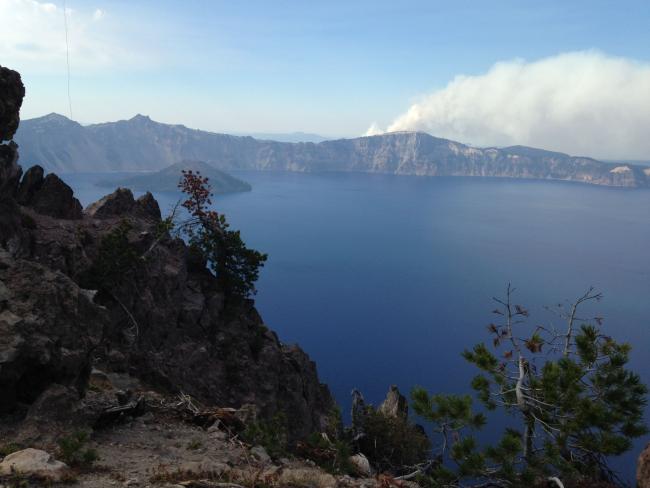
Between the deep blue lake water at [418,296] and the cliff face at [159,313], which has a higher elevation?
the cliff face at [159,313]

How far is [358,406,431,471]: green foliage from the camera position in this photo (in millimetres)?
25375

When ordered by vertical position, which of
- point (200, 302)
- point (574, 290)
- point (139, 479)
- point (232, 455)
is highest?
point (139, 479)

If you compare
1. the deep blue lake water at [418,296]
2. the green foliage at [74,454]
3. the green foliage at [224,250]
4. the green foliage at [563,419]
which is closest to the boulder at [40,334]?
the green foliage at [74,454]

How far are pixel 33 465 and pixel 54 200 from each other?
3575cm

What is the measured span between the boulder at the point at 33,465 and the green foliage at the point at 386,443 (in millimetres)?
17266

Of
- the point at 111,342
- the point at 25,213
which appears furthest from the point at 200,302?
the point at 25,213

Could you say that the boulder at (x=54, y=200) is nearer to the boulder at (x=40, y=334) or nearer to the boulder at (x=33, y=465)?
the boulder at (x=40, y=334)

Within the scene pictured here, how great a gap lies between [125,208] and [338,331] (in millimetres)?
66362

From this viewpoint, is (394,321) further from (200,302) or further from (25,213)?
(25,213)

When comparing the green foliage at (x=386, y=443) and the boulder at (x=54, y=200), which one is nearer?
the green foliage at (x=386, y=443)

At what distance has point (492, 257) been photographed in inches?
6521

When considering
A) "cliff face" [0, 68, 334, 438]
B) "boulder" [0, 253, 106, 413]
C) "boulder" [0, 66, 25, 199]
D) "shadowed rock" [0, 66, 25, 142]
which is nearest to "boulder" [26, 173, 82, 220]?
"cliff face" [0, 68, 334, 438]

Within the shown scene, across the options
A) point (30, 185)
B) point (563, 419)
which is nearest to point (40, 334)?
point (563, 419)

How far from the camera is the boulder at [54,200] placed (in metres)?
39.7
